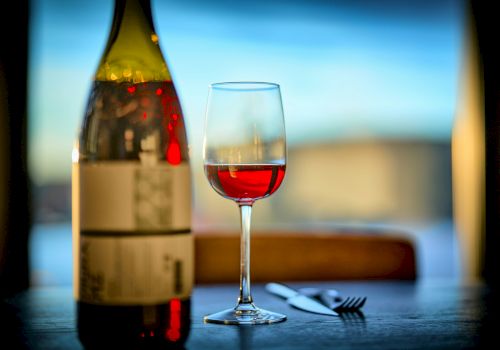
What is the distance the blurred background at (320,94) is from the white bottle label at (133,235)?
1960mm

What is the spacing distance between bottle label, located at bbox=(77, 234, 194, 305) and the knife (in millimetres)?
194

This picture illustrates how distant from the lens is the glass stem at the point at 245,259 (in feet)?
2.58

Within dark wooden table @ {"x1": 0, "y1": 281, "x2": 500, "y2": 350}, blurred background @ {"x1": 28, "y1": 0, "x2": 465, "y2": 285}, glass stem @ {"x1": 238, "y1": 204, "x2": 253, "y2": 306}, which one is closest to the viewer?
dark wooden table @ {"x1": 0, "y1": 281, "x2": 500, "y2": 350}

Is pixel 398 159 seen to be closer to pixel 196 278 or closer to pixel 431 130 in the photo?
pixel 431 130

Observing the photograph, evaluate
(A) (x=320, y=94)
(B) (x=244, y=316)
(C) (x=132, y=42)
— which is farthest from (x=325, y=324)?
(A) (x=320, y=94)

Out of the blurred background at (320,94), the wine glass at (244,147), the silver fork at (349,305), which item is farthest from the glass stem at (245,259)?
the blurred background at (320,94)

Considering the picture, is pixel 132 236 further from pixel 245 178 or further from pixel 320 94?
pixel 320 94

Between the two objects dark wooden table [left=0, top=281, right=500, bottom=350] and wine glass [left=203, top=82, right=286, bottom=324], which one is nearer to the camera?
dark wooden table [left=0, top=281, right=500, bottom=350]

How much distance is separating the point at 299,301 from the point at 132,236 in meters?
0.27

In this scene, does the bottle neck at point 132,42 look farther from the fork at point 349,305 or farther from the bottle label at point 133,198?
the fork at point 349,305

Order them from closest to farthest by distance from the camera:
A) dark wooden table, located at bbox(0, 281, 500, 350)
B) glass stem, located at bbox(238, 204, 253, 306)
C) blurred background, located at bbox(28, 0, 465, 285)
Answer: dark wooden table, located at bbox(0, 281, 500, 350), glass stem, located at bbox(238, 204, 253, 306), blurred background, located at bbox(28, 0, 465, 285)

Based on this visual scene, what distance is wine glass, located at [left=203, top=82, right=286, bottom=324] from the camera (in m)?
0.79

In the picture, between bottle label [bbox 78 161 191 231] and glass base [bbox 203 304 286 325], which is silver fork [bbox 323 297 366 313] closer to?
glass base [bbox 203 304 286 325]

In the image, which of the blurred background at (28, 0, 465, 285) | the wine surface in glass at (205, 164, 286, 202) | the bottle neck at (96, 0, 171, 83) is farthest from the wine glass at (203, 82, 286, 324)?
the blurred background at (28, 0, 465, 285)
